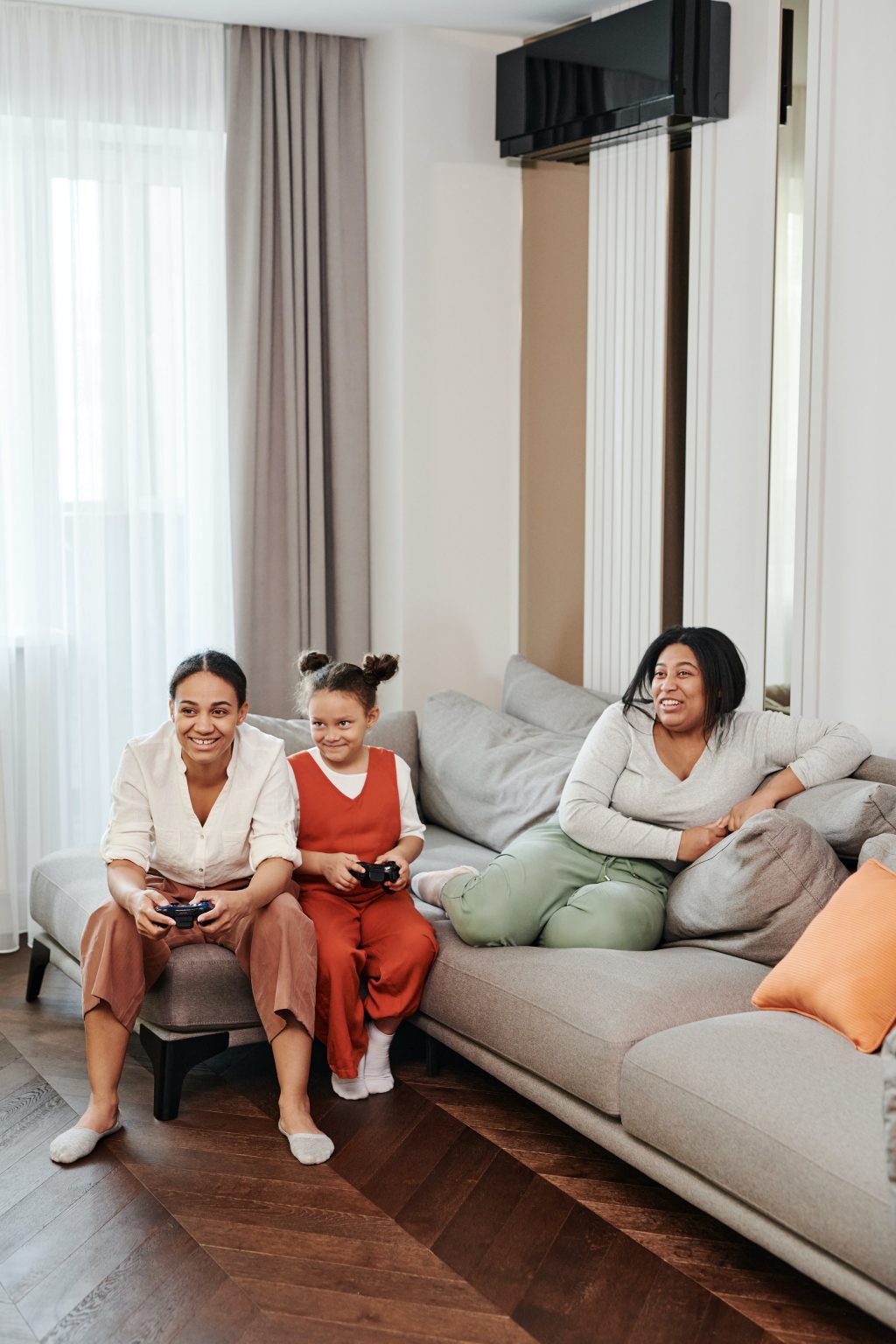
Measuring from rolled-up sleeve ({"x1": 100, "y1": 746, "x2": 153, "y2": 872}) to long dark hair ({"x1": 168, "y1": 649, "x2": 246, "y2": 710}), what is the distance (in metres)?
0.19

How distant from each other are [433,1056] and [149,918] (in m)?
0.77

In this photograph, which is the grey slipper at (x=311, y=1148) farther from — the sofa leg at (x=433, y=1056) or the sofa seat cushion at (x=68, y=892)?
the sofa seat cushion at (x=68, y=892)

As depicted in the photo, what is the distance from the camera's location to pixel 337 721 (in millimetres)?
3037

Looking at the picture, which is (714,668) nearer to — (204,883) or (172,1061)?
(204,883)

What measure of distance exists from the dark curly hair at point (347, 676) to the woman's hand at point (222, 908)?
0.51 meters

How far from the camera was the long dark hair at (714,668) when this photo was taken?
300 cm

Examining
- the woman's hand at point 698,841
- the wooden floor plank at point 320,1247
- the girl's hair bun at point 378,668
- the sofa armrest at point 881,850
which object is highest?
the girl's hair bun at point 378,668

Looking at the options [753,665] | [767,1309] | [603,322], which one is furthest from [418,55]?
[767,1309]

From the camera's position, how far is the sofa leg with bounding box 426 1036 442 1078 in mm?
3020

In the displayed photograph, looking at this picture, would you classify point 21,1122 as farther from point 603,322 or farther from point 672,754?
point 603,322

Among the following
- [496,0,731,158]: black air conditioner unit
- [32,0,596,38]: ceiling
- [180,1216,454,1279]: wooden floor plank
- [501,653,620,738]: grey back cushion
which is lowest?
[180,1216,454,1279]: wooden floor plank

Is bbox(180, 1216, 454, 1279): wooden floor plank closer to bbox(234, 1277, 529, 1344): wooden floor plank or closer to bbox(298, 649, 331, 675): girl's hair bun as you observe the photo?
bbox(234, 1277, 529, 1344): wooden floor plank

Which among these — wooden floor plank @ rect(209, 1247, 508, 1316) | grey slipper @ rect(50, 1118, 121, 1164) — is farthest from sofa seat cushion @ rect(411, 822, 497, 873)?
wooden floor plank @ rect(209, 1247, 508, 1316)

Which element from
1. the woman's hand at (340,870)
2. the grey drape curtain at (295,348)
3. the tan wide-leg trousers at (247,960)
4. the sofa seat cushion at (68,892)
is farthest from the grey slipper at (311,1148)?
the grey drape curtain at (295,348)
